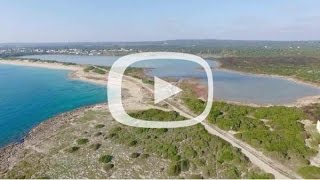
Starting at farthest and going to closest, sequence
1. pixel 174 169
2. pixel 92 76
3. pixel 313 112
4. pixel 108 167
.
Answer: pixel 92 76, pixel 313 112, pixel 108 167, pixel 174 169

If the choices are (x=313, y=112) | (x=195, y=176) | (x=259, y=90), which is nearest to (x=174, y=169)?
(x=195, y=176)

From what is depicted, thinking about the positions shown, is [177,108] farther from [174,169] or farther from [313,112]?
[174,169]

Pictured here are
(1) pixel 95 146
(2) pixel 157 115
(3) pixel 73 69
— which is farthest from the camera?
(3) pixel 73 69

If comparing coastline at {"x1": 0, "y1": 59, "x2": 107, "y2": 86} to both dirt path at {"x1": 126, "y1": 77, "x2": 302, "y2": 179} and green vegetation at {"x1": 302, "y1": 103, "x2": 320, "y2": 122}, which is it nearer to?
green vegetation at {"x1": 302, "y1": 103, "x2": 320, "y2": 122}

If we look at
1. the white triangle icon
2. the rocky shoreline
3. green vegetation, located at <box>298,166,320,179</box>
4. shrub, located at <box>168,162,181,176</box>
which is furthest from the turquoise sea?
green vegetation, located at <box>298,166,320,179</box>
